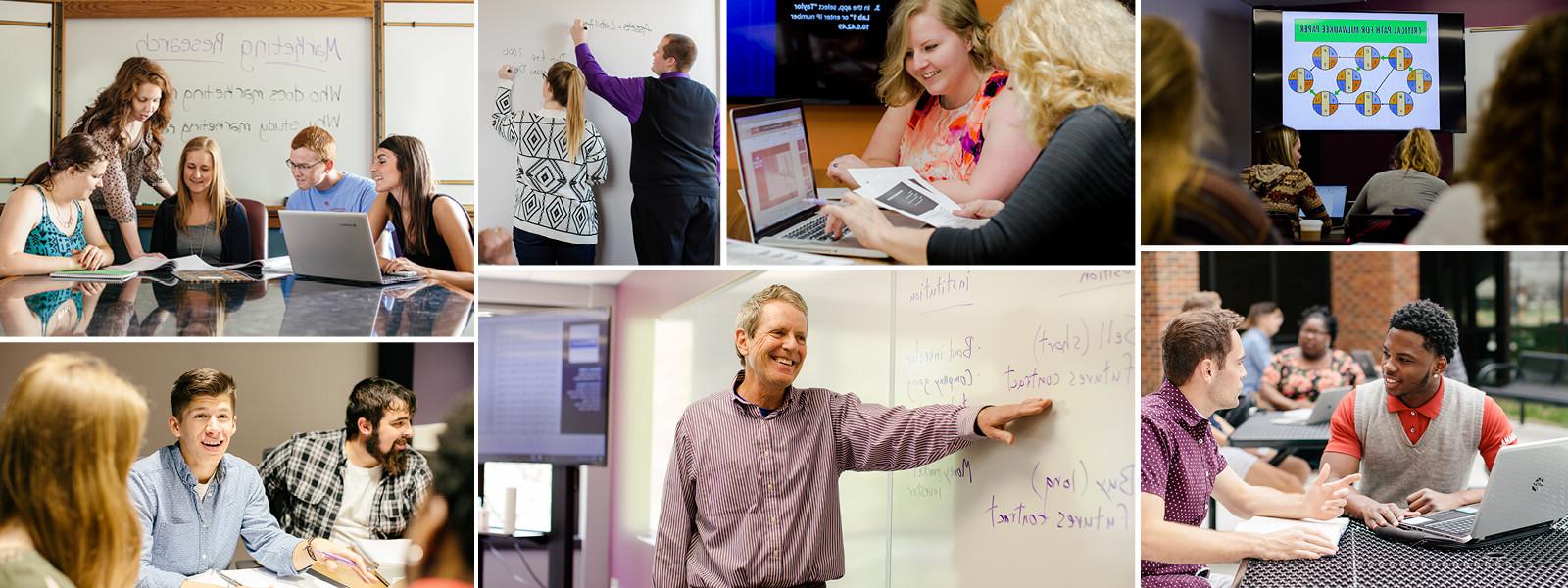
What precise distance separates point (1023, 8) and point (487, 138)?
1.46 m

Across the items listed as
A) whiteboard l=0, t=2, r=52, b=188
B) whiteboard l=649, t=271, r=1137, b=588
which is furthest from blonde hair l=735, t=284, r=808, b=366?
whiteboard l=0, t=2, r=52, b=188

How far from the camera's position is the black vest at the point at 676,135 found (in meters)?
2.94

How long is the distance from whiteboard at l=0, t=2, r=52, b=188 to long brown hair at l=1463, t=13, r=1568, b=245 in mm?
3764

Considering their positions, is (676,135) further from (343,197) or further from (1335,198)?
(1335,198)

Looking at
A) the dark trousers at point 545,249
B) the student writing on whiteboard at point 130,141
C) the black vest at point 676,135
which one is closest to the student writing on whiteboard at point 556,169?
the dark trousers at point 545,249

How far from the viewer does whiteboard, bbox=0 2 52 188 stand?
2.96 meters

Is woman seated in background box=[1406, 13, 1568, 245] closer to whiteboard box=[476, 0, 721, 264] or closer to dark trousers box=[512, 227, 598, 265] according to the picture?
whiteboard box=[476, 0, 721, 264]

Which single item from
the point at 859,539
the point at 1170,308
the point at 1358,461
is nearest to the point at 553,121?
the point at 859,539

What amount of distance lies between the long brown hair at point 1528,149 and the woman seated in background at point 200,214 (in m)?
3.25

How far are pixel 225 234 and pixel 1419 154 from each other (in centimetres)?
317

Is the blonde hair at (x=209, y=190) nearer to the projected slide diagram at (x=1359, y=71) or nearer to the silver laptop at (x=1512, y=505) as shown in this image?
the projected slide diagram at (x=1359, y=71)

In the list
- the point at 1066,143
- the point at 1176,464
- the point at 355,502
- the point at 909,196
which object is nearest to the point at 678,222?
the point at 909,196

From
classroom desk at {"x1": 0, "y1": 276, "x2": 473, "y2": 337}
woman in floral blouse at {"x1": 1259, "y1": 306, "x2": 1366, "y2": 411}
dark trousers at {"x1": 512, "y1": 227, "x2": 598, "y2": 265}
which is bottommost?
woman in floral blouse at {"x1": 1259, "y1": 306, "x2": 1366, "y2": 411}

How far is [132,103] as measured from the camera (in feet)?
9.70
